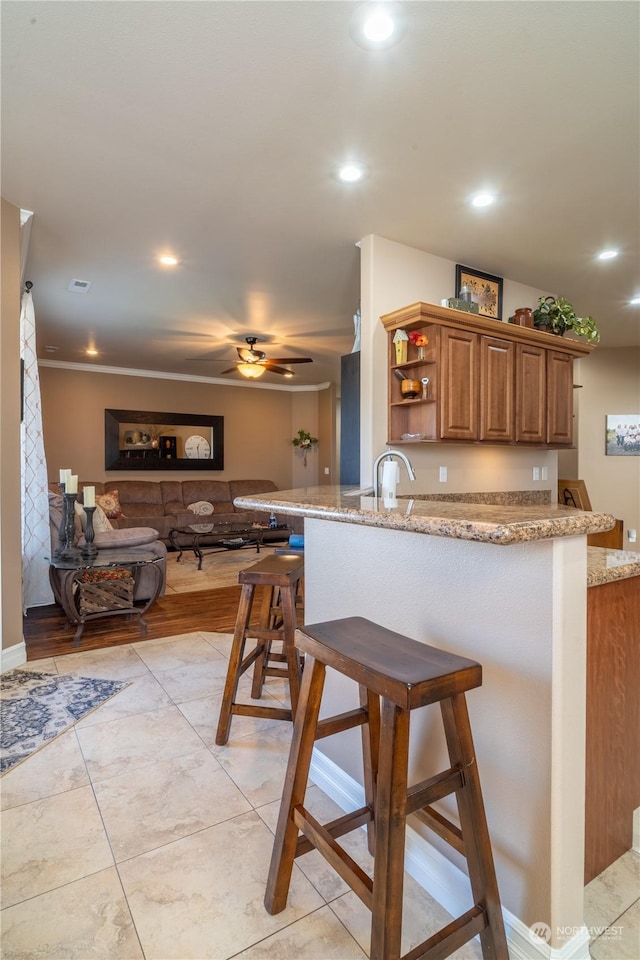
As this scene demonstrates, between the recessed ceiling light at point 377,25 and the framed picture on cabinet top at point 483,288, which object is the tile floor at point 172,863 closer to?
the recessed ceiling light at point 377,25

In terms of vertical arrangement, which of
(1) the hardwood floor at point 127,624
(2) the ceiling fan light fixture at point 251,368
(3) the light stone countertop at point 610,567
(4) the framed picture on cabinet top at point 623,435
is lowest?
(1) the hardwood floor at point 127,624

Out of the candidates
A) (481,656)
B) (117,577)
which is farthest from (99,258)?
(481,656)

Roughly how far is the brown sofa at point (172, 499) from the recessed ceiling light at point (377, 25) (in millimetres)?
5631

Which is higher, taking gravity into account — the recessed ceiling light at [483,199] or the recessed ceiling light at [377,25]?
the recessed ceiling light at [483,199]

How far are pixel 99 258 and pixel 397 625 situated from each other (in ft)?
11.9

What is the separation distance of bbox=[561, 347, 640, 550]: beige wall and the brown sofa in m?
3.91

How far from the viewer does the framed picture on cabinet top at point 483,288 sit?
12.5 feet

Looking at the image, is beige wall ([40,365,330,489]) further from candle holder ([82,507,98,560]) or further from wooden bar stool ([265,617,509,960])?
wooden bar stool ([265,617,509,960])

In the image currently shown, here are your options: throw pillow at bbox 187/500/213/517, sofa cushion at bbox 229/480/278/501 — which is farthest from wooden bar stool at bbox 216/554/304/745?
sofa cushion at bbox 229/480/278/501

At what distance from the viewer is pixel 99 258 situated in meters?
3.70

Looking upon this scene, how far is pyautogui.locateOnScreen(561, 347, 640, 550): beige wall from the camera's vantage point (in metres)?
6.27

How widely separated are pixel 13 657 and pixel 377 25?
11.4ft

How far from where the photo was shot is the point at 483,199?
9.25ft

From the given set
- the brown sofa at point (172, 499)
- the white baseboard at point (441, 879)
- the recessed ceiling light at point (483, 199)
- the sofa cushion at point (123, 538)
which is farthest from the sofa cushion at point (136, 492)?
the white baseboard at point (441, 879)
